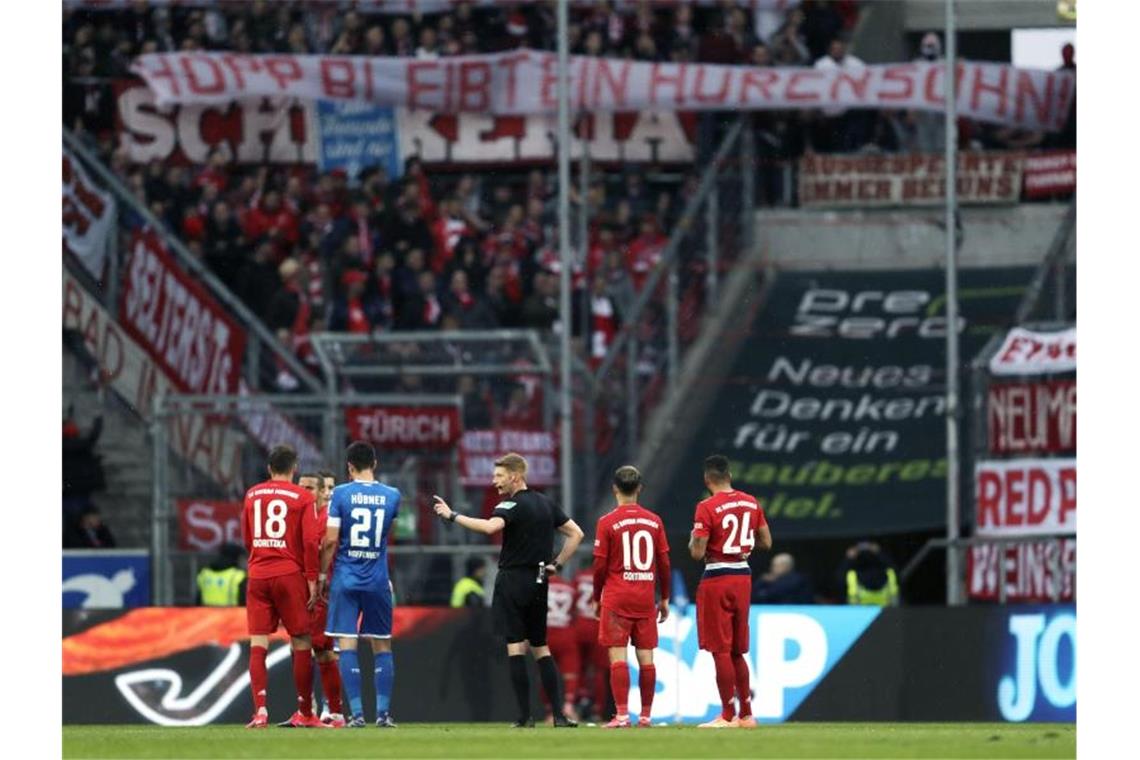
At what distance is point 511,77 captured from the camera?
25.8m

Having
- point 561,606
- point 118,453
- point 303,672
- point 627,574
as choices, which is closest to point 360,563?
point 303,672

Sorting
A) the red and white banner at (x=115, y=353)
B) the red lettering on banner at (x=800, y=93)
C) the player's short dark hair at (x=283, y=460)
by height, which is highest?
the red lettering on banner at (x=800, y=93)

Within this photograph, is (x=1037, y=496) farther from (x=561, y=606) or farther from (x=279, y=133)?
(x=279, y=133)

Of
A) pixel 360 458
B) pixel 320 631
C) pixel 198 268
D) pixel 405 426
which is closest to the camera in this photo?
pixel 360 458

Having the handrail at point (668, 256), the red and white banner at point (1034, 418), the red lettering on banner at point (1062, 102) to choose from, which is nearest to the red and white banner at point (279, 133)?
the handrail at point (668, 256)

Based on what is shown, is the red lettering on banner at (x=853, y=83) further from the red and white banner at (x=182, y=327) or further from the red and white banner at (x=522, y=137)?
the red and white banner at (x=182, y=327)

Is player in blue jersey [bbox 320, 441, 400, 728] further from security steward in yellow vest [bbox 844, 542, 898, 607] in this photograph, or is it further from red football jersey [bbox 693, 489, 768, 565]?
security steward in yellow vest [bbox 844, 542, 898, 607]

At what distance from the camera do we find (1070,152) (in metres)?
27.0

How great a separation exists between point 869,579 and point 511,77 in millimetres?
6254

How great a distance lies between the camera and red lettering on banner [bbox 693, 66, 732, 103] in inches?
1003

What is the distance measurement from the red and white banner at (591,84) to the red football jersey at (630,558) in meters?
9.90

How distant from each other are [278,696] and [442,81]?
8364 millimetres

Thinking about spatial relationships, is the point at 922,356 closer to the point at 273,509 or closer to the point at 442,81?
the point at 442,81

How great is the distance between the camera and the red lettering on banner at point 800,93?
83.6 ft
